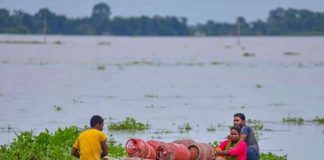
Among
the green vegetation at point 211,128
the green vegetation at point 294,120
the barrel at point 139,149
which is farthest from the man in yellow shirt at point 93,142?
the green vegetation at point 294,120

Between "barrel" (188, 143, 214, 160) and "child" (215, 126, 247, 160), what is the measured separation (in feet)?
0.45

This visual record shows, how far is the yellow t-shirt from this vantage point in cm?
1327

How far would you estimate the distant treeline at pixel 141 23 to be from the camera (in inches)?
6727

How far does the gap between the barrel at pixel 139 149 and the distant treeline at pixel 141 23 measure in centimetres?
15237

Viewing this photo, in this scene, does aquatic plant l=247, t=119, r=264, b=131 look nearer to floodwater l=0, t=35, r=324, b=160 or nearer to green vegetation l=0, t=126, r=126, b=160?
floodwater l=0, t=35, r=324, b=160

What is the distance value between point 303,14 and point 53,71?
413 ft

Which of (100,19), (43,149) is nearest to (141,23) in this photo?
(100,19)

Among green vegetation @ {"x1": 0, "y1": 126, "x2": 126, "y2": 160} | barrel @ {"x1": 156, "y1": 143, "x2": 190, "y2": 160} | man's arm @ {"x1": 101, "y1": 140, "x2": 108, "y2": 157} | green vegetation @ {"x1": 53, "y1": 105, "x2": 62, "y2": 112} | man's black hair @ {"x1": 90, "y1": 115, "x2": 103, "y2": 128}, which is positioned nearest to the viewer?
man's black hair @ {"x1": 90, "y1": 115, "x2": 103, "y2": 128}

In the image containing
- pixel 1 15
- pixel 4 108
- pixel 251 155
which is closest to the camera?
pixel 251 155

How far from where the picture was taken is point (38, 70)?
55156 mm

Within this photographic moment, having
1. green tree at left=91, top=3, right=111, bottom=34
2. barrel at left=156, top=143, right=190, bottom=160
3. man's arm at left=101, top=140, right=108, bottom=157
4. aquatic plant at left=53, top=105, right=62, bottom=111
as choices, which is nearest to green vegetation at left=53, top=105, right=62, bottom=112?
aquatic plant at left=53, top=105, right=62, bottom=111

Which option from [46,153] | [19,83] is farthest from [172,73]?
[46,153]

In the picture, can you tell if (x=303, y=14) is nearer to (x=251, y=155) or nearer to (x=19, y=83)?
(x=19, y=83)

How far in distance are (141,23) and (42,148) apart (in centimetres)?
17181
